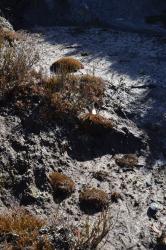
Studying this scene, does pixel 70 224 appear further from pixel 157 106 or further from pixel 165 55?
pixel 165 55

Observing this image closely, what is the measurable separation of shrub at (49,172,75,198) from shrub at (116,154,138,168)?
1919mm

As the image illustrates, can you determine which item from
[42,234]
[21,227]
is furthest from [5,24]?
[42,234]

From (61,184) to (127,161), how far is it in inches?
97.9

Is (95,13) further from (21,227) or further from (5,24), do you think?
(21,227)

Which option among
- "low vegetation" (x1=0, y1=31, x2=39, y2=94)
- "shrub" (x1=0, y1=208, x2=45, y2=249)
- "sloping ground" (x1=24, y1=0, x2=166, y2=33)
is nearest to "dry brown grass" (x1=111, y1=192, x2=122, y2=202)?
"shrub" (x1=0, y1=208, x2=45, y2=249)

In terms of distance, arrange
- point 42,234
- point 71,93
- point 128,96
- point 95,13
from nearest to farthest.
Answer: point 42,234
point 71,93
point 128,96
point 95,13

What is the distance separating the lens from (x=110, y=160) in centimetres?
1338

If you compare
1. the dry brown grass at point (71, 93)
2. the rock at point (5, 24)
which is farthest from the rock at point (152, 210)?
the rock at point (5, 24)

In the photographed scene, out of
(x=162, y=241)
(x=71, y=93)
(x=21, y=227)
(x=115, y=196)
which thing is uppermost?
(x=71, y=93)

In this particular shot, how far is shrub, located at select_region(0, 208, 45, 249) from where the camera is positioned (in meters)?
9.23

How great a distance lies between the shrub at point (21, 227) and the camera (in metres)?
9.23

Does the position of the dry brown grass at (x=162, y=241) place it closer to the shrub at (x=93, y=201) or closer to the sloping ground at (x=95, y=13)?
the shrub at (x=93, y=201)

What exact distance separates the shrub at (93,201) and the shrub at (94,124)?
9.24 feet

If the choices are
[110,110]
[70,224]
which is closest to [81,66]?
[110,110]
